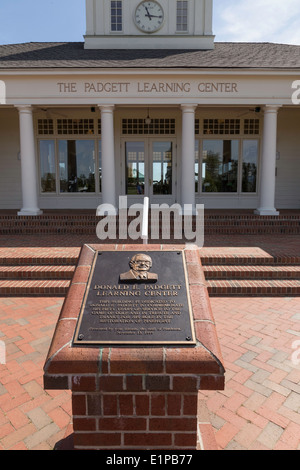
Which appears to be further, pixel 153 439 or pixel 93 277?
pixel 93 277

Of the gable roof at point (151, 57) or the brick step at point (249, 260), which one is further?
the gable roof at point (151, 57)

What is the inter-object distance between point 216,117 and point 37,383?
11206 mm

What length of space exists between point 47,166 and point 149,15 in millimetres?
6988

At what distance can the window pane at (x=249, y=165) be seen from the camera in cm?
1247

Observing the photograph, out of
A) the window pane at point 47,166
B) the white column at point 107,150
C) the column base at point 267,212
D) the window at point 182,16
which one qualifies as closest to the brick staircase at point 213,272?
the column base at point 267,212

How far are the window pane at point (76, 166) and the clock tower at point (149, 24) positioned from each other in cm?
398

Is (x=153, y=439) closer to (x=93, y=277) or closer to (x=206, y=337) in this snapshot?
(x=206, y=337)

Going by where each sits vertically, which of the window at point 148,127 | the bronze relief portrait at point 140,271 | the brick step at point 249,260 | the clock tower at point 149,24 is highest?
the clock tower at point 149,24

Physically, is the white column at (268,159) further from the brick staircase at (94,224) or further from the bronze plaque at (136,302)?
the bronze plaque at (136,302)

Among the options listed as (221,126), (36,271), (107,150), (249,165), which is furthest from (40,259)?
(249,165)

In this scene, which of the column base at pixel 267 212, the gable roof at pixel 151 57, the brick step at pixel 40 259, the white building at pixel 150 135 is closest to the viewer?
the brick step at pixel 40 259

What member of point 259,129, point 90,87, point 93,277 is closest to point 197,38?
point 259,129

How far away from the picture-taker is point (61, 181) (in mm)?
12617

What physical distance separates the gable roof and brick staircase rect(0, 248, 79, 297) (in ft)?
18.5
